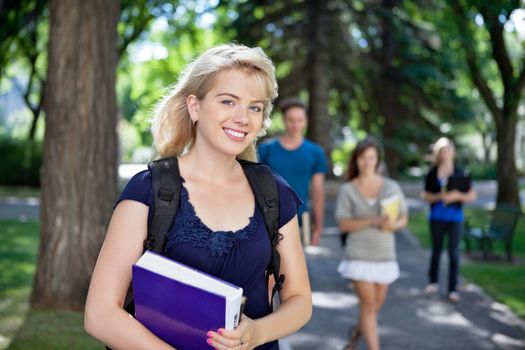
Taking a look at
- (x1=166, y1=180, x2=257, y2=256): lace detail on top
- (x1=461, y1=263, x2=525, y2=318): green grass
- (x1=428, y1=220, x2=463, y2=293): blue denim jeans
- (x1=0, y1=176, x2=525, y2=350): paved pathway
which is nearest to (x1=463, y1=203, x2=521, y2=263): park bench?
(x1=461, y1=263, x2=525, y2=318): green grass

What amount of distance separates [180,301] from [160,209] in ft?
1.16

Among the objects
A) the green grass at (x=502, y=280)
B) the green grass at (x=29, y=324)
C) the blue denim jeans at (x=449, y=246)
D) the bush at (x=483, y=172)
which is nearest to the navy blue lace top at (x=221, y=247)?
the green grass at (x=29, y=324)

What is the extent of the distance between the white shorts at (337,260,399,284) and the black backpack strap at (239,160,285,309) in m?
3.88

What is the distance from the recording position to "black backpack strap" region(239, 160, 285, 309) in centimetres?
269

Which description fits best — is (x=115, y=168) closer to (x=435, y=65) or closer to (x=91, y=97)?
(x=91, y=97)

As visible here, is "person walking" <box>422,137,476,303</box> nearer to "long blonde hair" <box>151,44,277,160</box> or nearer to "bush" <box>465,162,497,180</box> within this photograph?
"long blonde hair" <box>151,44,277,160</box>

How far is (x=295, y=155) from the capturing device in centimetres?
748

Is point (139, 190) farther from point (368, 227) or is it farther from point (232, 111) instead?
point (368, 227)

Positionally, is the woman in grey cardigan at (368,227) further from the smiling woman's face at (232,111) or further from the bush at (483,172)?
the bush at (483,172)

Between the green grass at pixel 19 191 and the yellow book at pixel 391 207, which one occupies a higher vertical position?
the yellow book at pixel 391 207

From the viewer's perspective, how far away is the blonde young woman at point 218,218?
242cm

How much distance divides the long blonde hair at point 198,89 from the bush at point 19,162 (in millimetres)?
27118

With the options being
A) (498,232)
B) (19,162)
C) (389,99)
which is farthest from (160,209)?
(19,162)

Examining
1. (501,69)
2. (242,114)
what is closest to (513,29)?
(501,69)
